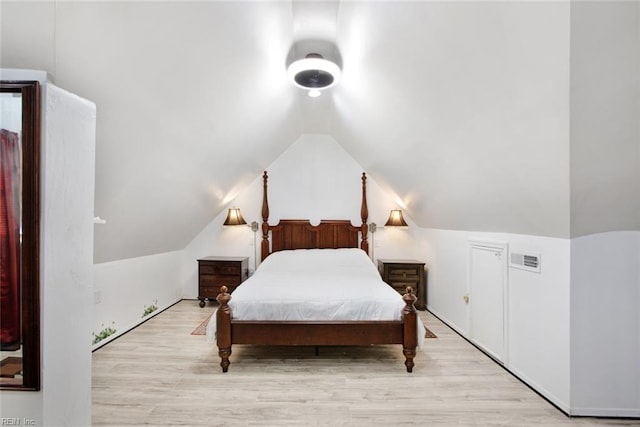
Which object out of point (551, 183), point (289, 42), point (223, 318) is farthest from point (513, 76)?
point (223, 318)

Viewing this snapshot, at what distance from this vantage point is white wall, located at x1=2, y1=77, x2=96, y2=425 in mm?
Answer: 1134

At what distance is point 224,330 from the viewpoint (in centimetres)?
249

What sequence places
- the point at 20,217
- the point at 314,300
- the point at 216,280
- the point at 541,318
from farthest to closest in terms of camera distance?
the point at 216,280
the point at 314,300
the point at 541,318
the point at 20,217

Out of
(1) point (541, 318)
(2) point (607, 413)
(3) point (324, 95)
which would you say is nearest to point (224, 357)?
(1) point (541, 318)

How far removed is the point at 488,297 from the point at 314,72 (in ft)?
8.35

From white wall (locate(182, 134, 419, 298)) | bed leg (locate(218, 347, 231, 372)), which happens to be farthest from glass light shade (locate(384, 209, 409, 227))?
bed leg (locate(218, 347, 231, 372))

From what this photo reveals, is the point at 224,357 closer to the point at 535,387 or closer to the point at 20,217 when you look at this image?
the point at 20,217

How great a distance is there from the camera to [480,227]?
2881mm

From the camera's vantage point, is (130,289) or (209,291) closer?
(130,289)

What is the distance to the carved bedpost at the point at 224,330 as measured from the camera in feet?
8.07

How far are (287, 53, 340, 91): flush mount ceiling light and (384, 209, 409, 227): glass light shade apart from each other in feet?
7.72

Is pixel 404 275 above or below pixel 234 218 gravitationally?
below

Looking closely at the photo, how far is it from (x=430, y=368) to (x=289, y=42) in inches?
114

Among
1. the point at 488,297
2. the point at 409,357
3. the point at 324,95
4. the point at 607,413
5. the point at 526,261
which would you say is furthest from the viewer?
the point at 324,95
